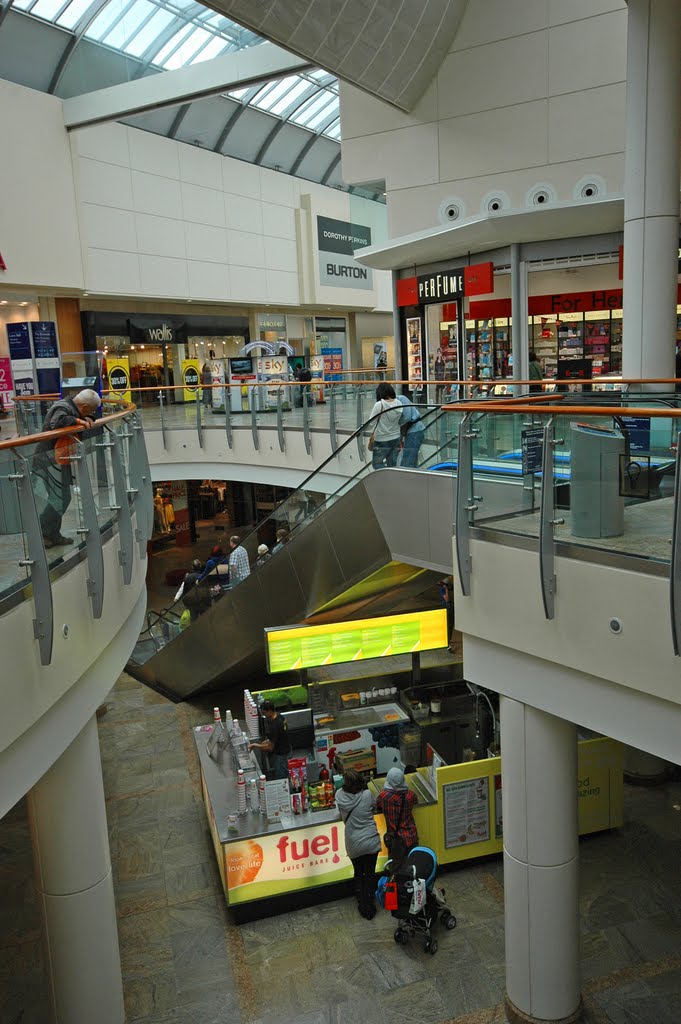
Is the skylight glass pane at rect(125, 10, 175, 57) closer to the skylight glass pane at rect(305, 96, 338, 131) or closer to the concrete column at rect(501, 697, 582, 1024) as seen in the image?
the skylight glass pane at rect(305, 96, 338, 131)

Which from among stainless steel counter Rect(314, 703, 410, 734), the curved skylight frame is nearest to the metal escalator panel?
stainless steel counter Rect(314, 703, 410, 734)

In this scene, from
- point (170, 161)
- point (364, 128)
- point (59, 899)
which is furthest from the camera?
point (170, 161)

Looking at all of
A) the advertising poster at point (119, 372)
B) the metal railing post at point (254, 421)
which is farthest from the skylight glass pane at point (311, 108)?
the metal railing post at point (254, 421)

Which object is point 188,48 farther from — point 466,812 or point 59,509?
point 59,509

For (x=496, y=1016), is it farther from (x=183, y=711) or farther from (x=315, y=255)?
(x=315, y=255)

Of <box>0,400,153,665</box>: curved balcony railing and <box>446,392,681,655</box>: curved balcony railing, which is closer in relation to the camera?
<box>0,400,153,665</box>: curved balcony railing

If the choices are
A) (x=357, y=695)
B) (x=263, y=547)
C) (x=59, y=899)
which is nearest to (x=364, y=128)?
(x=263, y=547)

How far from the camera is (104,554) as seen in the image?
5.45 meters

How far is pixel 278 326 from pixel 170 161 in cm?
850

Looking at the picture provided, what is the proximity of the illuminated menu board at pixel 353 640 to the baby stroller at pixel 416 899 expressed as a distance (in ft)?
10.2

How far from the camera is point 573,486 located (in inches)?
193

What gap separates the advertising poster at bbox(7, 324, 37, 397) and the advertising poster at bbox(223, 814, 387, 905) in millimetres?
9063

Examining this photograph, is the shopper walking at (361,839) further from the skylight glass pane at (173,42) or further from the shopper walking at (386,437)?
the skylight glass pane at (173,42)

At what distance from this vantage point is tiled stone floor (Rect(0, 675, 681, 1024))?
22.6 ft
